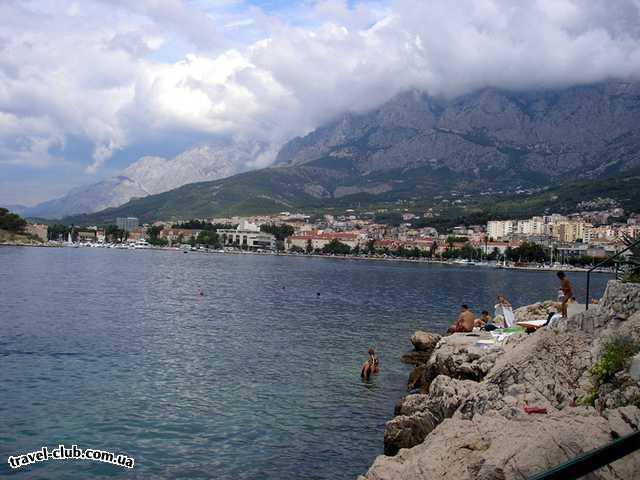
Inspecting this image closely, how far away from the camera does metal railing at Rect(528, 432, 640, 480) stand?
2849 millimetres

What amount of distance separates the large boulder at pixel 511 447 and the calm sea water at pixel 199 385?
12.8 feet

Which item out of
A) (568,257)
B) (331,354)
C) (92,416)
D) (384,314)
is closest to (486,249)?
(568,257)

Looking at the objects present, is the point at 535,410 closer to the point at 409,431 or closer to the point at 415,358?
the point at 409,431

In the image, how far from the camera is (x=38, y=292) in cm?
5291

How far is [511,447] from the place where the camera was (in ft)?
29.2

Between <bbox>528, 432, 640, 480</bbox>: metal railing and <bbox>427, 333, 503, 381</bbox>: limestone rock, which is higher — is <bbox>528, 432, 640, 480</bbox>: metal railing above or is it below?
above

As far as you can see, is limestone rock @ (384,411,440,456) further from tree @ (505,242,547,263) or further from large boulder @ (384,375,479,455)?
tree @ (505,242,547,263)

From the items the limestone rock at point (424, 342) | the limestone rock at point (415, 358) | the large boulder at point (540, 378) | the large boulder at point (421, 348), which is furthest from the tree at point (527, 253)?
the large boulder at point (540, 378)

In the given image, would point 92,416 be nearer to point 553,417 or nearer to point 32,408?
point 32,408

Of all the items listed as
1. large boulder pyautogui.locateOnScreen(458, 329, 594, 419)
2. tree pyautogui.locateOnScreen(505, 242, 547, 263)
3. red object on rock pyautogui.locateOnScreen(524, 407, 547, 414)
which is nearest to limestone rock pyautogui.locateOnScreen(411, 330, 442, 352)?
large boulder pyautogui.locateOnScreen(458, 329, 594, 419)

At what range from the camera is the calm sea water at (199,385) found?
14914mm

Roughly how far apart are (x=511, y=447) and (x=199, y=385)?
48.2ft

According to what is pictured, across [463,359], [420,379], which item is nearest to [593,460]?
[463,359]

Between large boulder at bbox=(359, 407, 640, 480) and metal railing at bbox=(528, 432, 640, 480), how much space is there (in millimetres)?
4806
